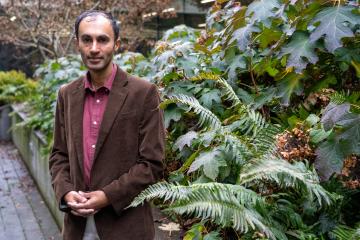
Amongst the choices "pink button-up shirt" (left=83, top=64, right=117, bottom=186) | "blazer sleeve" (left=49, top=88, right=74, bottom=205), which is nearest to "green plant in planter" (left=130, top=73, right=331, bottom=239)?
"pink button-up shirt" (left=83, top=64, right=117, bottom=186)

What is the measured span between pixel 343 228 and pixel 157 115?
1.00m

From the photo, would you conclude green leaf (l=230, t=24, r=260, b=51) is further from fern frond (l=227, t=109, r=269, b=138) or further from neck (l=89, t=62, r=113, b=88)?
neck (l=89, t=62, r=113, b=88)

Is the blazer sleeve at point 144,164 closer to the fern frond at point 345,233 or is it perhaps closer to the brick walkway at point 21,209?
the fern frond at point 345,233

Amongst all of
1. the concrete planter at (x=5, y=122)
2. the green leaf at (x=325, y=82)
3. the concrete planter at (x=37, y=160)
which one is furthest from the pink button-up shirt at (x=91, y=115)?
the concrete planter at (x=5, y=122)

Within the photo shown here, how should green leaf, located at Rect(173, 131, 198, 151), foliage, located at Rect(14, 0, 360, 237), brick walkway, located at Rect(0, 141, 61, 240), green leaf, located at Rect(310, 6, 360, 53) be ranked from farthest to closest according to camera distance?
1. brick walkway, located at Rect(0, 141, 61, 240)
2. green leaf, located at Rect(173, 131, 198, 151)
3. green leaf, located at Rect(310, 6, 360, 53)
4. foliage, located at Rect(14, 0, 360, 237)

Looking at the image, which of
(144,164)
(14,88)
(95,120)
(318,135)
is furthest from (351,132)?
(14,88)

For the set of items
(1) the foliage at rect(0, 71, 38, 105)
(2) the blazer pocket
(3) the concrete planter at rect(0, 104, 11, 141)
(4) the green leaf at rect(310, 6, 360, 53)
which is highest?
(4) the green leaf at rect(310, 6, 360, 53)

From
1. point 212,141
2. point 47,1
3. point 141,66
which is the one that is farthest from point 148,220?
point 47,1

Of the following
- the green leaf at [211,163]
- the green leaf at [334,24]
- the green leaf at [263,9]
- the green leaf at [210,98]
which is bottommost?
the green leaf at [210,98]

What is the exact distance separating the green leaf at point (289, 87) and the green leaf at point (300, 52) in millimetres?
244

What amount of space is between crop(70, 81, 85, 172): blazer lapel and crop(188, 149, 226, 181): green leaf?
2.14 feet

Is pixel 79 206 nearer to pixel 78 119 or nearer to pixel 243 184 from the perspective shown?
pixel 78 119

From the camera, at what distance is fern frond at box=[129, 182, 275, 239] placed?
2.11 metres

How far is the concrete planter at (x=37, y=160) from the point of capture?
21.4 feet
